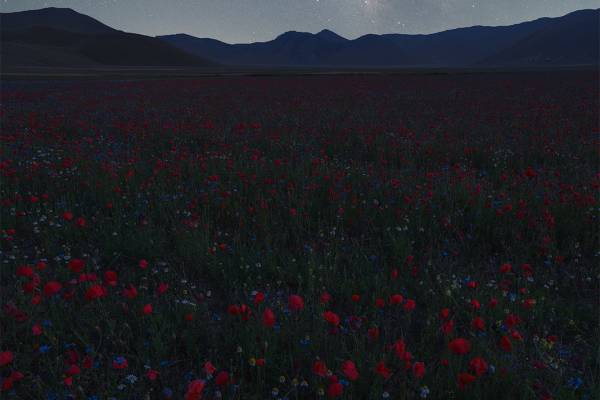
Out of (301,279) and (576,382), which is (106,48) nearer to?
(301,279)

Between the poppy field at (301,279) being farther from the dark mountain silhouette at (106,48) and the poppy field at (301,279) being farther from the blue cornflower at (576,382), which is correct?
the dark mountain silhouette at (106,48)

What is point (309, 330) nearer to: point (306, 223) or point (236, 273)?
point (236, 273)

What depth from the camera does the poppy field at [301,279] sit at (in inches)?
103

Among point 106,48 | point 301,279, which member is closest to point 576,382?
point 301,279

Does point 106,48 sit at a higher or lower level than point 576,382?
higher

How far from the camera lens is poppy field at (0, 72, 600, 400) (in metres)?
2.61

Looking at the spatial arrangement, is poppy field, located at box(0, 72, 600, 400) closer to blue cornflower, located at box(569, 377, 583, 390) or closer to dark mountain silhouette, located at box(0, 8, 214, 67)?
blue cornflower, located at box(569, 377, 583, 390)

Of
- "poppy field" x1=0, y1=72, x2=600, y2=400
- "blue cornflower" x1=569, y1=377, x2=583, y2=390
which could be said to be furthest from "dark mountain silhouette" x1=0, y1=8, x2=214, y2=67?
"blue cornflower" x1=569, y1=377, x2=583, y2=390

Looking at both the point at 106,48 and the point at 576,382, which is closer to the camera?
the point at 576,382

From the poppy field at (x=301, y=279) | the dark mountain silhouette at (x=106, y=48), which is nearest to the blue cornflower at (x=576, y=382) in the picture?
the poppy field at (x=301, y=279)

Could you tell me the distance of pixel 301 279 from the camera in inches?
140

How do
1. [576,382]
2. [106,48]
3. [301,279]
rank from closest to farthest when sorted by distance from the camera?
[576,382] < [301,279] < [106,48]

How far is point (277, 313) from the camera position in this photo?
3.23 metres

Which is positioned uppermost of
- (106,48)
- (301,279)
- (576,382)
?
(106,48)
